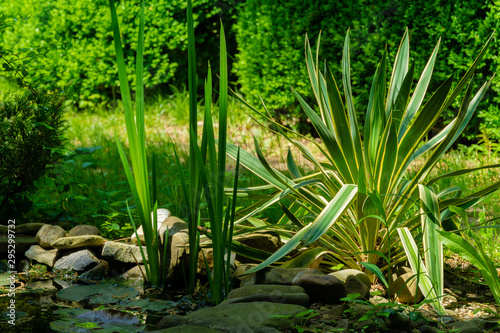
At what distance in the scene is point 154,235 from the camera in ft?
8.19

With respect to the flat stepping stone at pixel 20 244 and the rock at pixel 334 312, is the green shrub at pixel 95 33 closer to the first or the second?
the flat stepping stone at pixel 20 244

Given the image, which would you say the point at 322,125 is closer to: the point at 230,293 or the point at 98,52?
the point at 230,293

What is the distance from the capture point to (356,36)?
529cm

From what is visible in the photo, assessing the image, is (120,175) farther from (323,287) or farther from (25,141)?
(323,287)

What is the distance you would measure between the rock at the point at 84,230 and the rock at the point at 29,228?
20cm

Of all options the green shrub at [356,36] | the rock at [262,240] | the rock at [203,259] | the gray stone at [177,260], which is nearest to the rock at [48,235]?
the gray stone at [177,260]

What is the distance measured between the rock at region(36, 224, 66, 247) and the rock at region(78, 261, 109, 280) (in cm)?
33

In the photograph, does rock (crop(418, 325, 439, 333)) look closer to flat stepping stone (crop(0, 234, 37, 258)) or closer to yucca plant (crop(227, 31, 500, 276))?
yucca plant (crop(227, 31, 500, 276))

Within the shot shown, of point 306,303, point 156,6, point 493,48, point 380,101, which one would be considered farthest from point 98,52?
point 306,303

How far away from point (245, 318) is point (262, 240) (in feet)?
2.87

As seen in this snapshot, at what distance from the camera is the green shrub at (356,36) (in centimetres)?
480

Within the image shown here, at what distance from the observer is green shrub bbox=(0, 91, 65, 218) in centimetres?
308

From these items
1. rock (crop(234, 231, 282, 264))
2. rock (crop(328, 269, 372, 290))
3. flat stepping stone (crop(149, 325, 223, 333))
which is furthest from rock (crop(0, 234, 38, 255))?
rock (crop(328, 269, 372, 290))

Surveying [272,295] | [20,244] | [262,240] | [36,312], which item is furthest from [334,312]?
[20,244]
